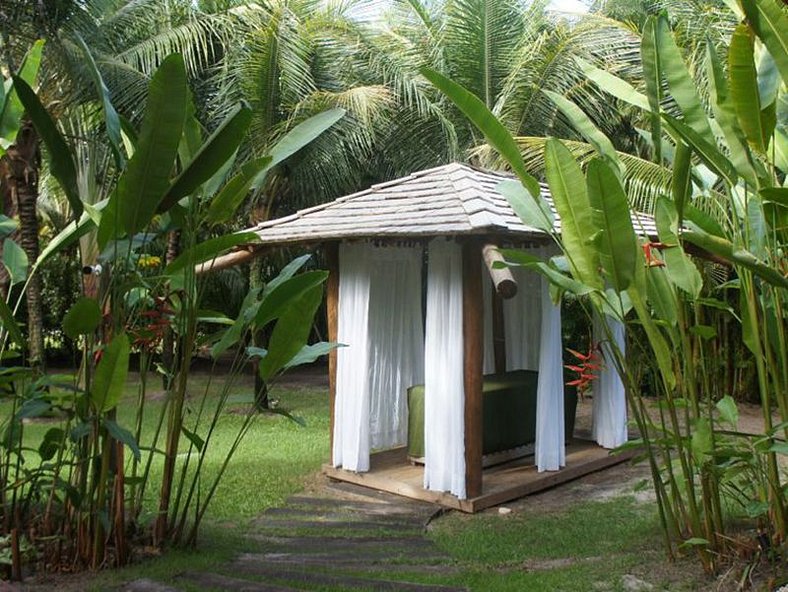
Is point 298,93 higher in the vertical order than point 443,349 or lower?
higher

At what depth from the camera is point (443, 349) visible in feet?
19.4

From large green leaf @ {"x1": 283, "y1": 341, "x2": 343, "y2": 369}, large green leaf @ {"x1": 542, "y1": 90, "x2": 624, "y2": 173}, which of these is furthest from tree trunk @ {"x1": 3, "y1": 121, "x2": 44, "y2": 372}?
large green leaf @ {"x1": 542, "y1": 90, "x2": 624, "y2": 173}

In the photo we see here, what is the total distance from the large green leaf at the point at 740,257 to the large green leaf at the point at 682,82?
1.39 ft

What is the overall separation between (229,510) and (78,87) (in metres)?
6.05

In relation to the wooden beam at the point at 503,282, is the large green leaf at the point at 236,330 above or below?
below

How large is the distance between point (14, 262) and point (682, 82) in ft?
10.9

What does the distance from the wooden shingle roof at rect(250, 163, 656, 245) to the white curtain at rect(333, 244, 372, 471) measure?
1.27ft

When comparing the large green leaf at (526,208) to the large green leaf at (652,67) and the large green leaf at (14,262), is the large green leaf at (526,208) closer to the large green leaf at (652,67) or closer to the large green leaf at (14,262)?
the large green leaf at (652,67)

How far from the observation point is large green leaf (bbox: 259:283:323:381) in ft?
13.0

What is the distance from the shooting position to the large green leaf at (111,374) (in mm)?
3393

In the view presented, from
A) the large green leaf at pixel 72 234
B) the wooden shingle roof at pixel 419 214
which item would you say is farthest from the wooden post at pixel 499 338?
the large green leaf at pixel 72 234

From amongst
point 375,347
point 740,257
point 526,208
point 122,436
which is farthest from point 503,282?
point 375,347

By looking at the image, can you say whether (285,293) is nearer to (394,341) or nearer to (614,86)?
(614,86)

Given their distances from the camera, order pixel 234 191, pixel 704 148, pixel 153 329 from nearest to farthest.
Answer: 1. pixel 704 148
2. pixel 153 329
3. pixel 234 191
